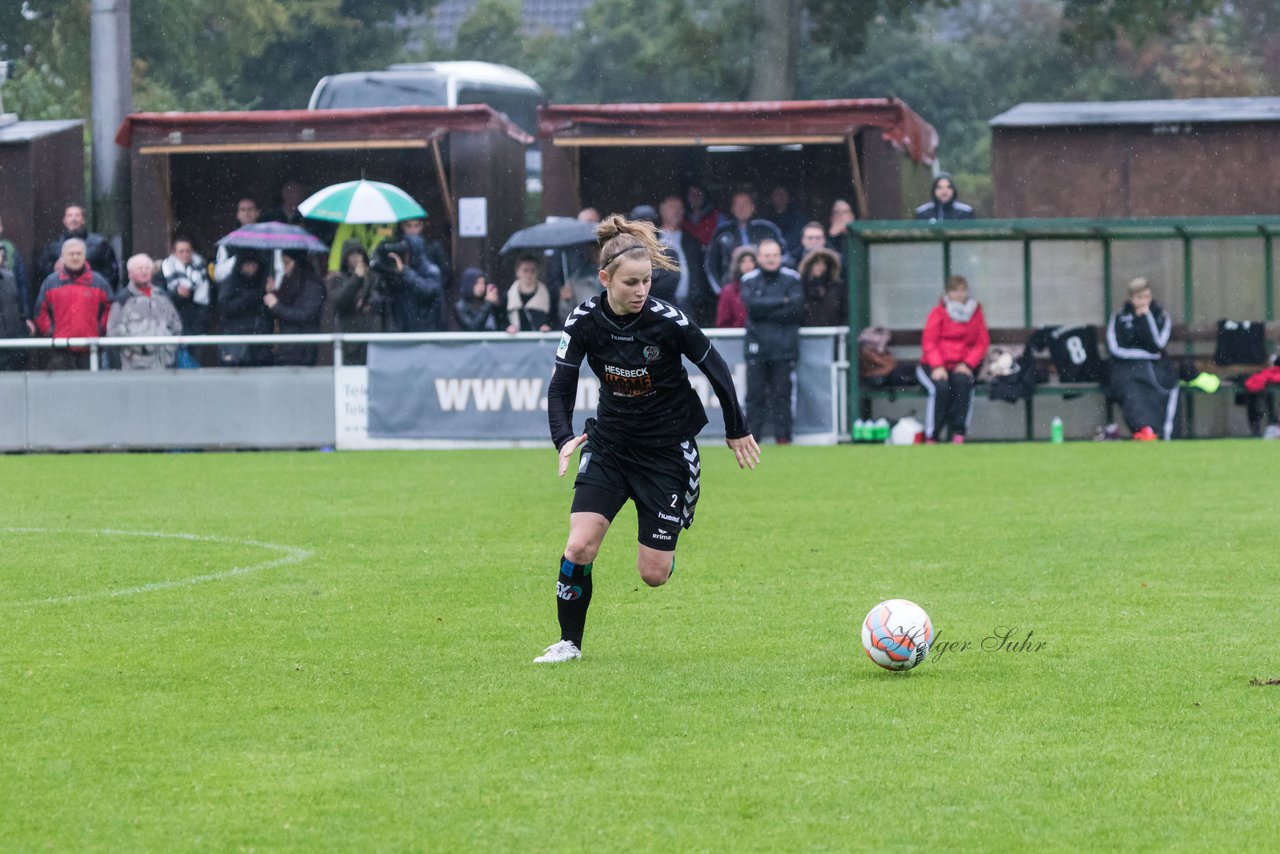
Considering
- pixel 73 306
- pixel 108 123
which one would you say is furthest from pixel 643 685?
pixel 108 123

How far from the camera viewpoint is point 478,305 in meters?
21.9

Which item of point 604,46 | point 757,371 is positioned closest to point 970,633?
point 757,371

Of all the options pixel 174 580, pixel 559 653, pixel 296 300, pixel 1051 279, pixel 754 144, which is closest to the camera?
pixel 559 653

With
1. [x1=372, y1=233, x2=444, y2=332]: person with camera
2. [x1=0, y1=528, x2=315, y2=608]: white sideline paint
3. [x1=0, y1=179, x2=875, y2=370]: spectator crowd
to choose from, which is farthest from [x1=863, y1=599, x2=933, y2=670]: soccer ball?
[x1=372, y1=233, x2=444, y2=332]: person with camera

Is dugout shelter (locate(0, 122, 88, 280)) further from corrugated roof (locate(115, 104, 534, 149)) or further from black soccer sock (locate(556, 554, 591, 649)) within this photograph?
black soccer sock (locate(556, 554, 591, 649))

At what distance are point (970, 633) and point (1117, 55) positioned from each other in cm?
4994

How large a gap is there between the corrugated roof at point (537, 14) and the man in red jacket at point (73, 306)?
58.6 m

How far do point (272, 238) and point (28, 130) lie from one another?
5.53 metres

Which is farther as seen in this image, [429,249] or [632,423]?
[429,249]

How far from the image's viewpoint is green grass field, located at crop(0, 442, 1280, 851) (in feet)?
17.8

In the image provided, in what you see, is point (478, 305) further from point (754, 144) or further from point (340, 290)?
point (754, 144)

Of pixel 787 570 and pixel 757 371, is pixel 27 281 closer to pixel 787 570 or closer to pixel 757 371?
pixel 757 371

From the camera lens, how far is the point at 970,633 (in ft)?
28.1

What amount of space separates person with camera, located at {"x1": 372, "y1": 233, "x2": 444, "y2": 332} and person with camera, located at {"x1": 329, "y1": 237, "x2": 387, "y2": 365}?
0.14m
